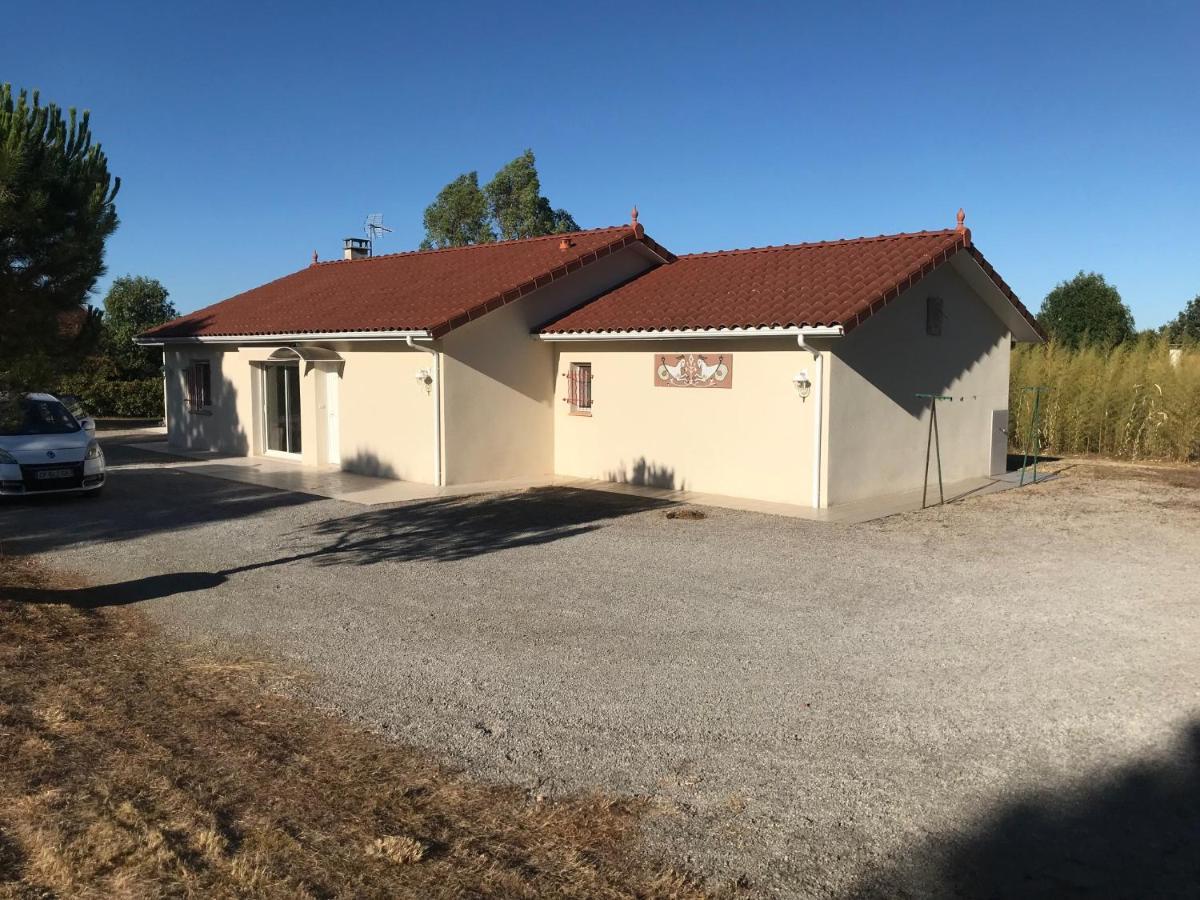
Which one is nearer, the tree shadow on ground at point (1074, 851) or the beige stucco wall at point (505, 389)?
the tree shadow on ground at point (1074, 851)

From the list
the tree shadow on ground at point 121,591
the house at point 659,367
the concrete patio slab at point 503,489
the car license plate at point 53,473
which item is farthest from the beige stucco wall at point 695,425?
the tree shadow on ground at point 121,591

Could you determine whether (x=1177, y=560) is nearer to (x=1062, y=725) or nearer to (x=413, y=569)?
(x=1062, y=725)

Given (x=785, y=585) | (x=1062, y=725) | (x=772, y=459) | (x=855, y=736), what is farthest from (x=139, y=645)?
(x=772, y=459)

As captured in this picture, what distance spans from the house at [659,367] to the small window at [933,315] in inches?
1.3

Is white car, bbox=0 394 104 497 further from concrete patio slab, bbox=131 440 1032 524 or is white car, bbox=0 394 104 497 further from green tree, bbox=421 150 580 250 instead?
green tree, bbox=421 150 580 250

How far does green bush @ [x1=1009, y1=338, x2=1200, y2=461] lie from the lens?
20.0m

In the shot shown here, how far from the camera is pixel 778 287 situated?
15133 mm

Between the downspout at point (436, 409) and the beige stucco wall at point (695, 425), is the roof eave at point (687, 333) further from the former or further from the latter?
the downspout at point (436, 409)

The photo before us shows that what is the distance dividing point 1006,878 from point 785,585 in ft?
16.9

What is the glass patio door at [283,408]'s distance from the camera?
1850cm

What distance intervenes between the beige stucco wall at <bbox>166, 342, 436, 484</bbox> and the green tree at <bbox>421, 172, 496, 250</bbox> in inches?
749

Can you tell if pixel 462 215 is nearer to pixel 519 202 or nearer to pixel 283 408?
pixel 519 202

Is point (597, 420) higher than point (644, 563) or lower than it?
higher

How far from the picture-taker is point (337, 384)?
17109 mm
